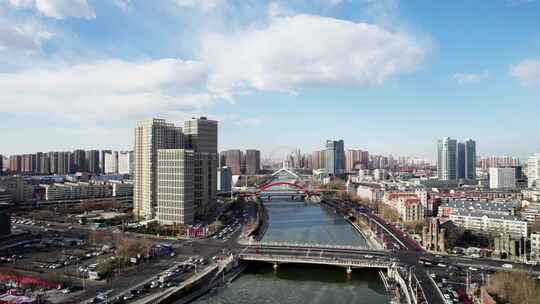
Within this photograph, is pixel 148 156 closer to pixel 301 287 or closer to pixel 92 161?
pixel 301 287

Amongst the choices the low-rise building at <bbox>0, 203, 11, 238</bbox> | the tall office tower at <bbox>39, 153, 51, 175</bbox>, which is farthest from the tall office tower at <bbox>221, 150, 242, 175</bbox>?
the low-rise building at <bbox>0, 203, 11, 238</bbox>

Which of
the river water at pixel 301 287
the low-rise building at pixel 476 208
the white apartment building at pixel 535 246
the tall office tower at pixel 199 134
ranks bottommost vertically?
the river water at pixel 301 287

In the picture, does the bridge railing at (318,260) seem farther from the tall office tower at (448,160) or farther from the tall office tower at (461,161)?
the tall office tower at (461,161)

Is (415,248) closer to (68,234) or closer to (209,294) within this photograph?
(209,294)

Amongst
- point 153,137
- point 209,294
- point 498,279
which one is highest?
point 153,137

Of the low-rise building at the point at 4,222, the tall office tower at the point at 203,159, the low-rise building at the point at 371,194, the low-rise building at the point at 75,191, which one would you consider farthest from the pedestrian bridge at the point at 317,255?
the low-rise building at the point at 75,191

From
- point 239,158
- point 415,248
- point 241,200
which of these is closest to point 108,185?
point 241,200

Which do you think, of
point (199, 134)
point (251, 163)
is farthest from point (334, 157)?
point (199, 134)
